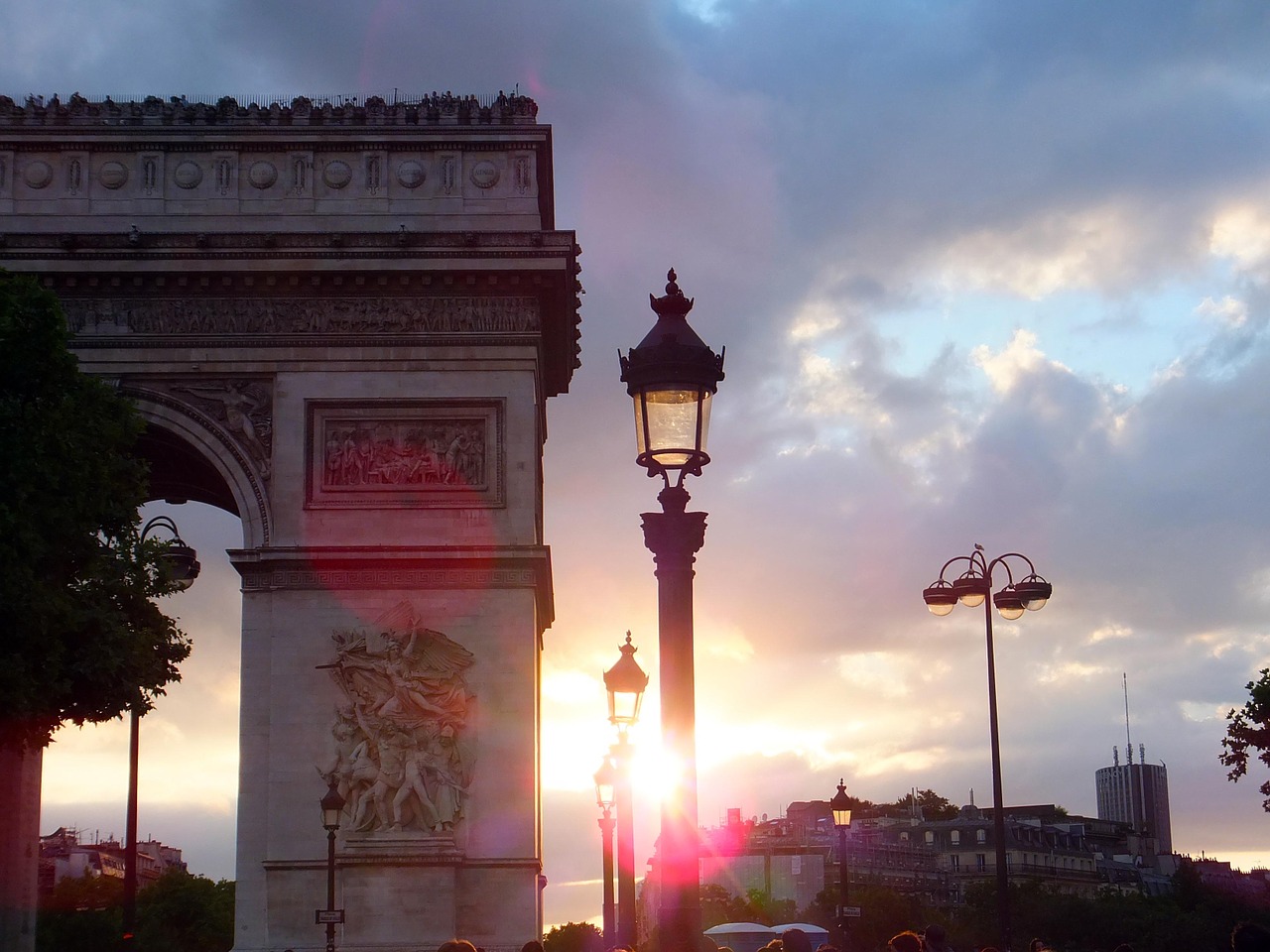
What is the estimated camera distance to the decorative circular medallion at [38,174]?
32.5 meters

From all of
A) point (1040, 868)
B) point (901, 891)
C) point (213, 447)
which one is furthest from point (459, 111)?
point (1040, 868)

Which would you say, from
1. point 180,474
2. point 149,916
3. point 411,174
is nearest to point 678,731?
point 411,174

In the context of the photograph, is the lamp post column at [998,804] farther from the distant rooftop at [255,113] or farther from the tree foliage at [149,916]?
the tree foliage at [149,916]

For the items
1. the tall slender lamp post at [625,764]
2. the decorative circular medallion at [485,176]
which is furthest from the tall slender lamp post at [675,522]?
the decorative circular medallion at [485,176]

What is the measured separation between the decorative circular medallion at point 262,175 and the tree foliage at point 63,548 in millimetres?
4632

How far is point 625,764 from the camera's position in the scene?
22453 mm

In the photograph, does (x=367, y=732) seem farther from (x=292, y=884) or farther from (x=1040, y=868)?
(x=1040, y=868)

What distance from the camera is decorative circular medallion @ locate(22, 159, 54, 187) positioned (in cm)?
3247

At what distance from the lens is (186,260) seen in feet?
104

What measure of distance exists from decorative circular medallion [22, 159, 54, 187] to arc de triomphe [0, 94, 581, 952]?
0.16ft

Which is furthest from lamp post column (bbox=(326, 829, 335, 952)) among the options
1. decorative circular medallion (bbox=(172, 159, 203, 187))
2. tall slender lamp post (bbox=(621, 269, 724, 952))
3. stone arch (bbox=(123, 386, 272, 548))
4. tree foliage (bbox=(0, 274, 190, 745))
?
tall slender lamp post (bbox=(621, 269, 724, 952))

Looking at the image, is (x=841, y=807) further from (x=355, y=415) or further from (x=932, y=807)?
(x=932, y=807)

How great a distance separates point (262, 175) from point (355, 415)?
424 cm

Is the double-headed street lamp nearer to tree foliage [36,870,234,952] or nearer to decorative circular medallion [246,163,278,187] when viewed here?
decorative circular medallion [246,163,278,187]
